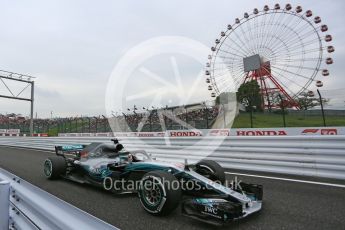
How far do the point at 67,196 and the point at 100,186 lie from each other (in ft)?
1.92

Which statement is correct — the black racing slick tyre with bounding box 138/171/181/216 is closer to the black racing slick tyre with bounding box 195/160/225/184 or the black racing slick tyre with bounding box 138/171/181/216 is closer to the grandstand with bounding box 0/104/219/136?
the black racing slick tyre with bounding box 195/160/225/184

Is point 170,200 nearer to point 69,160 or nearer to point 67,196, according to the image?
point 67,196

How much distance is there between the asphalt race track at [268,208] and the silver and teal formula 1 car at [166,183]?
0.15 meters

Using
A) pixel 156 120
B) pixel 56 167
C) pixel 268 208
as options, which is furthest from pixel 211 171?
pixel 156 120

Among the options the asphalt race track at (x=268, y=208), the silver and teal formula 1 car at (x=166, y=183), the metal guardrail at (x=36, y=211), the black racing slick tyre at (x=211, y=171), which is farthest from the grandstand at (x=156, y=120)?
the metal guardrail at (x=36, y=211)

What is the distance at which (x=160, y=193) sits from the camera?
13.0 feet

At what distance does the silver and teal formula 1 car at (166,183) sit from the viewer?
11.9ft

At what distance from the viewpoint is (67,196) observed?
5.26 metres

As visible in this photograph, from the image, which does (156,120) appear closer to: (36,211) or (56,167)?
(56,167)

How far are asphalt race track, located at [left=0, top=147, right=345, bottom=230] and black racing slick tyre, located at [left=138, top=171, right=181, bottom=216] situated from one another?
130 mm

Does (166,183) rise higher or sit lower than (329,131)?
lower

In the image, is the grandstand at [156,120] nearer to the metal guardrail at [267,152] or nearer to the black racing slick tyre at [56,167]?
the metal guardrail at [267,152]

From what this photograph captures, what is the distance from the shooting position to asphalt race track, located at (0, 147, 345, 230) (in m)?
3.63

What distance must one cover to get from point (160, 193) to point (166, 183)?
0.16 m
